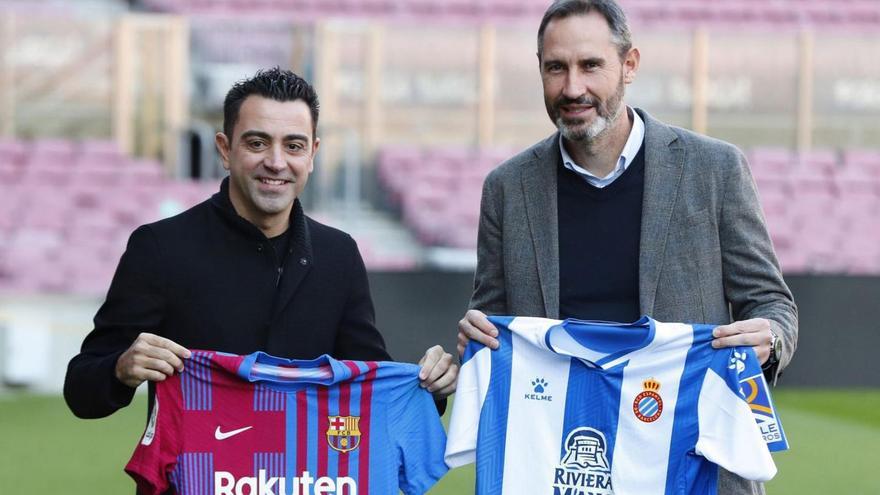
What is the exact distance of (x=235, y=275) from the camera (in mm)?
2699

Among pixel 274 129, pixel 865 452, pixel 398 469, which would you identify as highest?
pixel 274 129

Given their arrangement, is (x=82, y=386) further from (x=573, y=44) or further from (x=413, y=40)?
(x=413, y=40)

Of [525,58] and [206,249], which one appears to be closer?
[206,249]

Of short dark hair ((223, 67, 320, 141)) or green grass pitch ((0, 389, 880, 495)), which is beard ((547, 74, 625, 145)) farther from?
green grass pitch ((0, 389, 880, 495))

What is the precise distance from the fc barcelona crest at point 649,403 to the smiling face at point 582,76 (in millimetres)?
548

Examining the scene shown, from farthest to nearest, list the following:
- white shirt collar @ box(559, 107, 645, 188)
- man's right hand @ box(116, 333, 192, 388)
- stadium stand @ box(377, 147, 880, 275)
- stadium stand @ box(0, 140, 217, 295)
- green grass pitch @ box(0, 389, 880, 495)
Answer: stadium stand @ box(377, 147, 880, 275), stadium stand @ box(0, 140, 217, 295), green grass pitch @ box(0, 389, 880, 495), white shirt collar @ box(559, 107, 645, 188), man's right hand @ box(116, 333, 192, 388)

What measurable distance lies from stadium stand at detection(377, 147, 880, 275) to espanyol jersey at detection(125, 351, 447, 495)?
851 cm

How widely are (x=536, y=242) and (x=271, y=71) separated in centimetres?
69

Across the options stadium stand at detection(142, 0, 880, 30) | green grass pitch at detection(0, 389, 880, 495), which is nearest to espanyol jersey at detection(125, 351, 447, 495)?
green grass pitch at detection(0, 389, 880, 495)

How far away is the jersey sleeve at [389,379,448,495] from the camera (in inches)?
112

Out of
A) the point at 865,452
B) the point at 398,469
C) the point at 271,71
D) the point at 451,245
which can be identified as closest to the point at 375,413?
the point at 398,469

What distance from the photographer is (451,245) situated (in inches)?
450

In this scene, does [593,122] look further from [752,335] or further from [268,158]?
[268,158]

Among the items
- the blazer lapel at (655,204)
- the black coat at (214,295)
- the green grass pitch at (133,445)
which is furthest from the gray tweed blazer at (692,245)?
the green grass pitch at (133,445)
